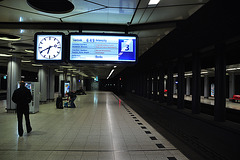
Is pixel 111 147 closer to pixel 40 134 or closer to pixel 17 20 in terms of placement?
pixel 40 134

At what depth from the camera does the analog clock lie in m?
3.83

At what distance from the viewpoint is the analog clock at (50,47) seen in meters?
3.83

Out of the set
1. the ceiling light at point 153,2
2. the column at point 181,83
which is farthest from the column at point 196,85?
the ceiling light at point 153,2

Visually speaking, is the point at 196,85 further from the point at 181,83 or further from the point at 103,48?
the point at 103,48

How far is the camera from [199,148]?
404 cm

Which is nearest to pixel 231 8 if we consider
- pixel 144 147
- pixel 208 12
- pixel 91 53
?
pixel 208 12

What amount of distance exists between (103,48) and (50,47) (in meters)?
1.24

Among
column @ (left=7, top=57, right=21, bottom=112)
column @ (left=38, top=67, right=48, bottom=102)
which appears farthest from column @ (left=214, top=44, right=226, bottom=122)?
column @ (left=38, top=67, right=48, bottom=102)

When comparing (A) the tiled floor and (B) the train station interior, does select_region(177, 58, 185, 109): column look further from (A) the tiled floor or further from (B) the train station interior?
(A) the tiled floor

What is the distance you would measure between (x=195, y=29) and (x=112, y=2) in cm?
259

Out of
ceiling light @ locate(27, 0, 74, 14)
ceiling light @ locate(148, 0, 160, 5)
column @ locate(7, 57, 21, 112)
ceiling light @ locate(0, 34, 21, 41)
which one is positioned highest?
ceiling light @ locate(148, 0, 160, 5)

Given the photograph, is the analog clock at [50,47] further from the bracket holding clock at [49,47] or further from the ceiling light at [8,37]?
the ceiling light at [8,37]

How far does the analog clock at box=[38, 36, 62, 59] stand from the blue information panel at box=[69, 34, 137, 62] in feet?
1.01

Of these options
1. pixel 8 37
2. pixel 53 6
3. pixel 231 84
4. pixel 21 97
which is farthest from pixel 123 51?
pixel 231 84
